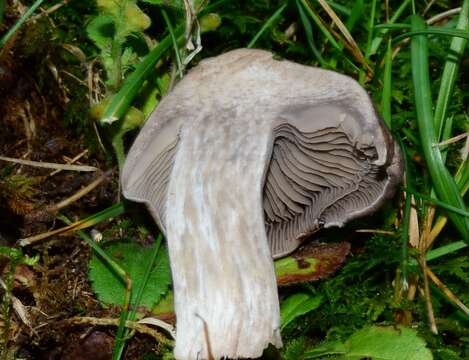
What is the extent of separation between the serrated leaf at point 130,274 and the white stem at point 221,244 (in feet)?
0.93

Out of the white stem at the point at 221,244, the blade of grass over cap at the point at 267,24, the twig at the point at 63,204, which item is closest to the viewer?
the white stem at the point at 221,244

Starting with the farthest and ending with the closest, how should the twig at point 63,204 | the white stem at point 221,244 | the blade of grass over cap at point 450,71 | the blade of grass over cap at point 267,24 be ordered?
the blade of grass over cap at point 267,24, the twig at point 63,204, the blade of grass over cap at point 450,71, the white stem at point 221,244

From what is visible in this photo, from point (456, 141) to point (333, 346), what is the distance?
3.25 ft

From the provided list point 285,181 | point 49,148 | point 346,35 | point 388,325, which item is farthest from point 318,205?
point 49,148

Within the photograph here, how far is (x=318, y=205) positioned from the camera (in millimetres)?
2428

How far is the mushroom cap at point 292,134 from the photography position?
6.84 feet

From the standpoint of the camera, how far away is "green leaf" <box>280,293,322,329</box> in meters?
2.34

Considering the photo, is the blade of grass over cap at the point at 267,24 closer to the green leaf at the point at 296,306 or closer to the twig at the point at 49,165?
the twig at the point at 49,165

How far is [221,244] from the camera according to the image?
2.03 meters

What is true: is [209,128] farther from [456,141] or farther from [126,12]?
[456,141]

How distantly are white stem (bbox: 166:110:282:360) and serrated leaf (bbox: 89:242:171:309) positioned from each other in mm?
285

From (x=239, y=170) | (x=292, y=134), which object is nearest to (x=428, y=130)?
(x=292, y=134)

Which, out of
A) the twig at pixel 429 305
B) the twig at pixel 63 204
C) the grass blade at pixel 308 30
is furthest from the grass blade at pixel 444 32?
the twig at pixel 63 204

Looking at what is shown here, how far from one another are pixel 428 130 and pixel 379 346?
85 centimetres
